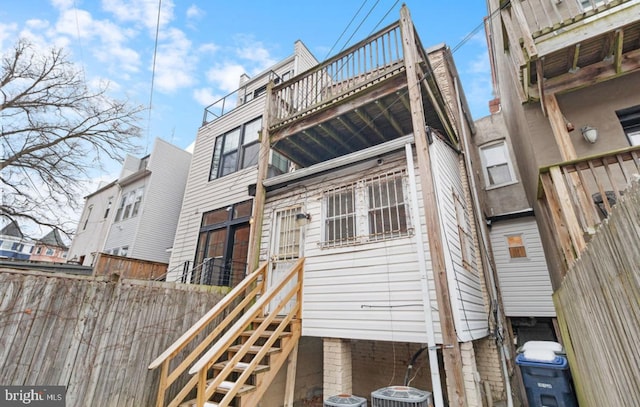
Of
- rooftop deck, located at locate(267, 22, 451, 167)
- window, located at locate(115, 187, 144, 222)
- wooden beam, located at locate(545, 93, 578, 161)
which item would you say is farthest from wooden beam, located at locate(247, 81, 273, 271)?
window, located at locate(115, 187, 144, 222)

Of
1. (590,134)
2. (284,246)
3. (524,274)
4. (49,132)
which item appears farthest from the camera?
(49,132)

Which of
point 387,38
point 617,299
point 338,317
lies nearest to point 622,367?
point 617,299

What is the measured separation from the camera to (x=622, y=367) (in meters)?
1.97

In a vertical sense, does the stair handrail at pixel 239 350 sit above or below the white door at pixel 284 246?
below

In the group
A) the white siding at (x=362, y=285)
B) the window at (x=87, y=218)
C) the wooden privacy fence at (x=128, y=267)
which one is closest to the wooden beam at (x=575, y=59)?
the white siding at (x=362, y=285)

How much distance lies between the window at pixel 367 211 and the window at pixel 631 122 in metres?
4.15

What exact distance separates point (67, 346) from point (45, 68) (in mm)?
12698

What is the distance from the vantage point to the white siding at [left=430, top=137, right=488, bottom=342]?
4.24m

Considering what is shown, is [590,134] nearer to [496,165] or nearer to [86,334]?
[496,165]

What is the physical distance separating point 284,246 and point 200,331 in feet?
7.31

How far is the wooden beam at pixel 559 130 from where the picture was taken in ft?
14.6

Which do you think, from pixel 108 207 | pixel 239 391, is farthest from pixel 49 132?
pixel 239 391

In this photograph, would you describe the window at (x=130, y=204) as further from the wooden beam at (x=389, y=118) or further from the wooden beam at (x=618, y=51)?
the wooden beam at (x=618, y=51)

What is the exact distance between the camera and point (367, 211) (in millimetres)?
5164
